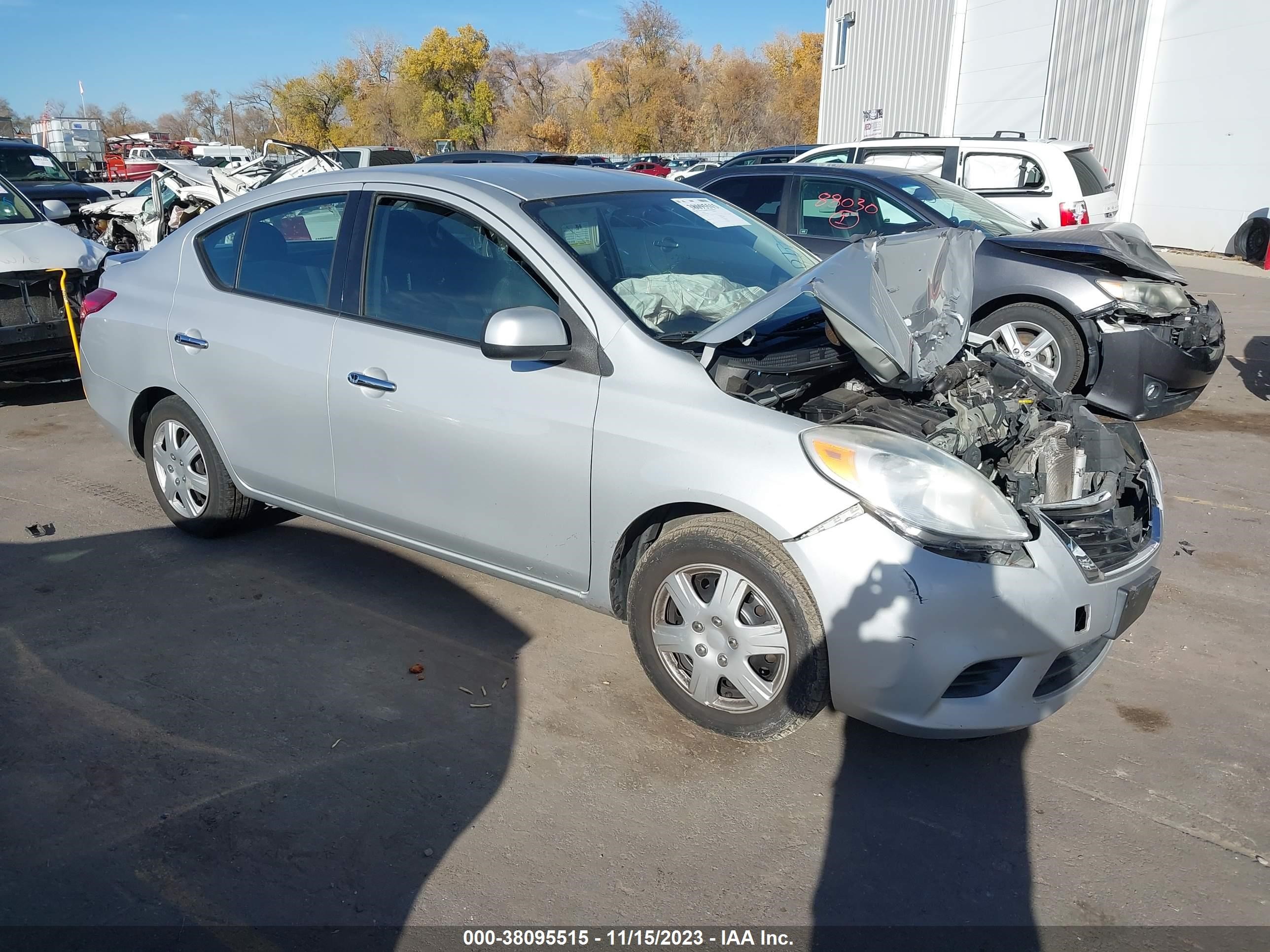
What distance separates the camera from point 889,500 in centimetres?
278

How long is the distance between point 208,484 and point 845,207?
5.34 meters

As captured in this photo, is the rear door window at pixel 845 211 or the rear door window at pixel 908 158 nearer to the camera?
the rear door window at pixel 845 211

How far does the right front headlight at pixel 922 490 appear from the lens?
2.77m

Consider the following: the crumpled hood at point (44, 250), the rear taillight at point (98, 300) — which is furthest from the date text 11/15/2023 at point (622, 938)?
the crumpled hood at point (44, 250)

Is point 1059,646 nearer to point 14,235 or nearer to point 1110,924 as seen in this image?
point 1110,924

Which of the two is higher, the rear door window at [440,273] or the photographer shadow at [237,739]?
the rear door window at [440,273]

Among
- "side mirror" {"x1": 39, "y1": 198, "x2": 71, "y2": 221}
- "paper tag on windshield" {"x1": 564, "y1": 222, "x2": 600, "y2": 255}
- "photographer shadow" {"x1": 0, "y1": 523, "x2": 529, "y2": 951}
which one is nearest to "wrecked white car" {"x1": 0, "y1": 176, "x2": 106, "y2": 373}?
"side mirror" {"x1": 39, "y1": 198, "x2": 71, "y2": 221}

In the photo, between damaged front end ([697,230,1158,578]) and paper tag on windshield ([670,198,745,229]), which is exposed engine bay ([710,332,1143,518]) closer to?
damaged front end ([697,230,1158,578])

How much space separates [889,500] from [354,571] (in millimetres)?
2773

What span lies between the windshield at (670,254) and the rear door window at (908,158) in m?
6.98

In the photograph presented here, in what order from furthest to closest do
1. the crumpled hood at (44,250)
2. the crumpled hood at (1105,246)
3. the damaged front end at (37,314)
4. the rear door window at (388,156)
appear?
the rear door window at (388,156) < the crumpled hood at (44,250) < the damaged front end at (37,314) < the crumpled hood at (1105,246)

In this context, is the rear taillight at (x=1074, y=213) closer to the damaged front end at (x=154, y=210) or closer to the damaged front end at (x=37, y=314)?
the damaged front end at (x=37, y=314)

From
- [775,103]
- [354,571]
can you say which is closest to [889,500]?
[354,571]

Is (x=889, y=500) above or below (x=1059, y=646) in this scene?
above
